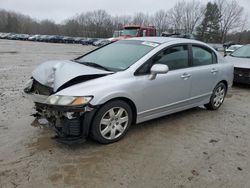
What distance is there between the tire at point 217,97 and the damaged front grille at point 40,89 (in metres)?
3.25

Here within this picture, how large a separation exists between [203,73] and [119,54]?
1.64 meters

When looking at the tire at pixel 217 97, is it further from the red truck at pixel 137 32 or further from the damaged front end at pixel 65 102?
the red truck at pixel 137 32

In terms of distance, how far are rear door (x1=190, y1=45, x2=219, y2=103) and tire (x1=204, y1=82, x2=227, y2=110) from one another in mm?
174

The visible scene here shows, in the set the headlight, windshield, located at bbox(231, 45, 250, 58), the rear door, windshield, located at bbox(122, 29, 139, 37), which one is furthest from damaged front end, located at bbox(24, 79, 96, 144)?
windshield, located at bbox(122, 29, 139, 37)

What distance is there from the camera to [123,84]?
3.26m

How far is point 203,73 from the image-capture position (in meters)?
4.42

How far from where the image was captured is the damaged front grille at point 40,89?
3.26 m

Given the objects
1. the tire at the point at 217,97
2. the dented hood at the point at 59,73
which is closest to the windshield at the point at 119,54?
the dented hood at the point at 59,73

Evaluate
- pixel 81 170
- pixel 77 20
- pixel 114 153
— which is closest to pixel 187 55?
pixel 114 153

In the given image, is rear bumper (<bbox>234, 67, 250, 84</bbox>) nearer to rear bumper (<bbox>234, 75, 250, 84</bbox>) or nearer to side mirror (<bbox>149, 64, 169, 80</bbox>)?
rear bumper (<bbox>234, 75, 250, 84</bbox>)

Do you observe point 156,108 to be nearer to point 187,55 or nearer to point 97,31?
point 187,55

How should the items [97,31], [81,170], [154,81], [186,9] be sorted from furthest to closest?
1. [97,31]
2. [186,9]
3. [154,81]
4. [81,170]

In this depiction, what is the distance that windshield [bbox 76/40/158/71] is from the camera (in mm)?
3653

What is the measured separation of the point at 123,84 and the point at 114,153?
36.7 inches
